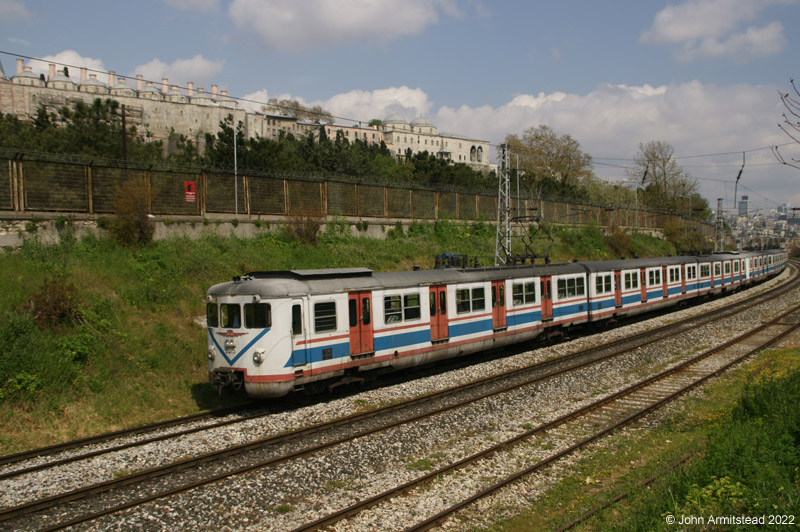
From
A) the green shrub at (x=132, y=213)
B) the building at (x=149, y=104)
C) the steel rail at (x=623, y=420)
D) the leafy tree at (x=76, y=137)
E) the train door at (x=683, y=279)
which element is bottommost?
the steel rail at (x=623, y=420)

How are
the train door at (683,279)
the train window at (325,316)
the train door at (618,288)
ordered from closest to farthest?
the train window at (325,316)
the train door at (618,288)
the train door at (683,279)

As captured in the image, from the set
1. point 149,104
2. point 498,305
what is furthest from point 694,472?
point 149,104

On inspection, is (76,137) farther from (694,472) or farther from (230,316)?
(694,472)

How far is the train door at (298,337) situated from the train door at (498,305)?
295 inches

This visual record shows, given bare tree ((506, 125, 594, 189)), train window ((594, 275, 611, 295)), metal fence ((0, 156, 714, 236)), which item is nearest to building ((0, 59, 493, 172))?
bare tree ((506, 125, 594, 189))

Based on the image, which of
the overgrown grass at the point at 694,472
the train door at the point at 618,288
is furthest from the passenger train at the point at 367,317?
the overgrown grass at the point at 694,472

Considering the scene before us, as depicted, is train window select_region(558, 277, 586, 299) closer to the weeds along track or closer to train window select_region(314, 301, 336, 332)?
the weeds along track

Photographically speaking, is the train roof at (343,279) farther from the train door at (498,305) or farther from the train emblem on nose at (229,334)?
the train emblem on nose at (229,334)

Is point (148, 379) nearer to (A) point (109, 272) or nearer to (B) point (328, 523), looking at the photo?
(A) point (109, 272)

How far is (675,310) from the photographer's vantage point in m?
32.8

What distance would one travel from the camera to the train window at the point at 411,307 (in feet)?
52.5

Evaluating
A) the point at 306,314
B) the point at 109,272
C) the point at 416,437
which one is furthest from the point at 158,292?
the point at 416,437

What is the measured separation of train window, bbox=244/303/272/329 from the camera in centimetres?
1317

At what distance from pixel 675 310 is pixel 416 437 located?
26.1 m
